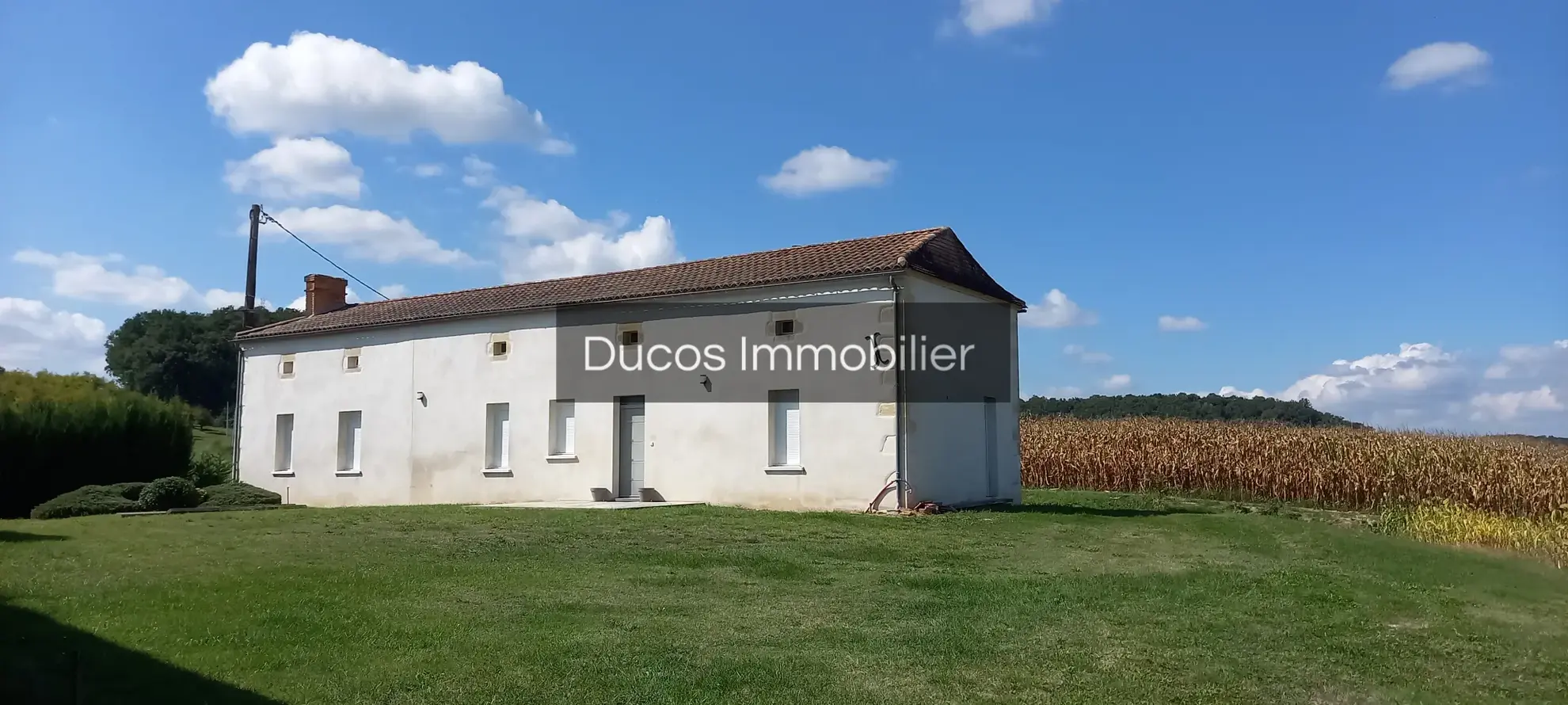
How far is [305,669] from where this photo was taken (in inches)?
236

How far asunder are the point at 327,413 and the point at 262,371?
2.94 meters

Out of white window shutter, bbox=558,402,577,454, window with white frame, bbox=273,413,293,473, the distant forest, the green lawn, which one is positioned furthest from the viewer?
the distant forest

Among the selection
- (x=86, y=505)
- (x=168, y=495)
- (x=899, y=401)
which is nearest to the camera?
(x=899, y=401)

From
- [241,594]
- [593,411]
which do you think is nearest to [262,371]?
[593,411]

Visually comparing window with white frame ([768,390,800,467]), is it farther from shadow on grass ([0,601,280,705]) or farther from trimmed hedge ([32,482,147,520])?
shadow on grass ([0,601,280,705])

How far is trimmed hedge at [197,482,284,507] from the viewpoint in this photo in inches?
711

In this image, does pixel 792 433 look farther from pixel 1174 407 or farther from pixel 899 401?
pixel 1174 407

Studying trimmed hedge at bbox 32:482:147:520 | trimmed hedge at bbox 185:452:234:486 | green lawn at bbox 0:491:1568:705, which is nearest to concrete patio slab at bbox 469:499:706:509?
green lawn at bbox 0:491:1568:705

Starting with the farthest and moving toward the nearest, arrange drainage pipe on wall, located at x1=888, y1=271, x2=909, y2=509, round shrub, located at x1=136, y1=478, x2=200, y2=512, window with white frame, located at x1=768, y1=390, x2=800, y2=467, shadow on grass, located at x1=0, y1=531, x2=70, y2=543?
window with white frame, located at x1=768, y1=390, x2=800, y2=467, round shrub, located at x1=136, y1=478, x2=200, y2=512, drainage pipe on wall, located at x1=888, y1=271, x2=909, y2=509, shadow on grass, located at x1=0, y1=531, x2=70, y2=543

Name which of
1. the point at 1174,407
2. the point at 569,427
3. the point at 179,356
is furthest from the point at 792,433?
the point at 179,356

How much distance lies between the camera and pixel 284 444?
24609 mm

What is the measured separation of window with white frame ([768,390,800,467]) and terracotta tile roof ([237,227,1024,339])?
77.5 inches

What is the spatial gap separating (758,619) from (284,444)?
68.0 feet

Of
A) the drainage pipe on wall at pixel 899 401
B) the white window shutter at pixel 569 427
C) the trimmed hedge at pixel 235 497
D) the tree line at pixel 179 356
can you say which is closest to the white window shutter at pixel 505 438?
the white window shutter at pixel 569 427
